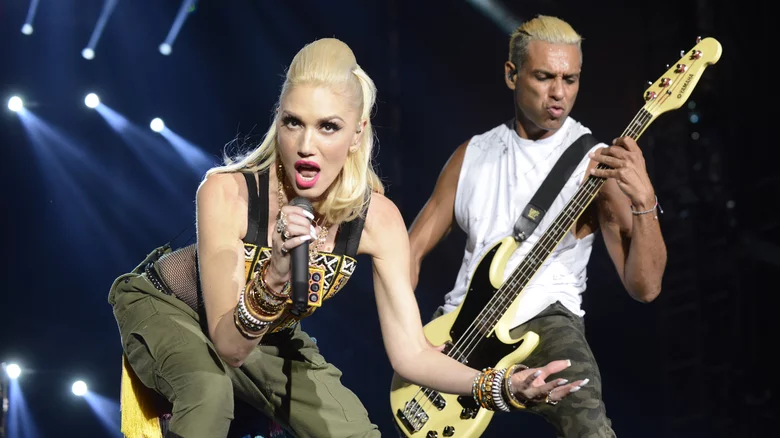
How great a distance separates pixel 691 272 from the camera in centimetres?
630

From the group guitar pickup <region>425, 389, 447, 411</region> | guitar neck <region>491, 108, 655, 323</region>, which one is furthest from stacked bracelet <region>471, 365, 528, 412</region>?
guitar neck <region>491, 108, 655, 323</region>

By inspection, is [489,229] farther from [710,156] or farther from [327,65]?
[710,156]

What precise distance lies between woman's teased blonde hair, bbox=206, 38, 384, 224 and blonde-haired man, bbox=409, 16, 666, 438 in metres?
1.27

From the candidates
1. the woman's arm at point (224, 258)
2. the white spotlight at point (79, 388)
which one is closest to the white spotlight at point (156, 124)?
the white spotlight at point (79, 388)

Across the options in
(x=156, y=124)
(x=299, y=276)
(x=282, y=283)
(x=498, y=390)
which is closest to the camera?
(x=299, y=276)

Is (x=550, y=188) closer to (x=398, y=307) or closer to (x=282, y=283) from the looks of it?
(x=398, y=307)

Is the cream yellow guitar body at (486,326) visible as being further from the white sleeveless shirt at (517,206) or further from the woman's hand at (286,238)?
the woman's hand at (286,238)

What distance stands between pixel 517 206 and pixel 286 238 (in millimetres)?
2214

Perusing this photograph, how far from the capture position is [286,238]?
251cm

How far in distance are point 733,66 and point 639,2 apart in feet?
2.51

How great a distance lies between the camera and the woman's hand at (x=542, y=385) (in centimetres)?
272

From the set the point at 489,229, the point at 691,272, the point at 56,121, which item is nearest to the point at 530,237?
the point at 489,229

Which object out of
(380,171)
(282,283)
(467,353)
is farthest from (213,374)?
(380,171)

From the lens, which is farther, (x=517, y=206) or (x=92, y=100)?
(x=92, y=100)
